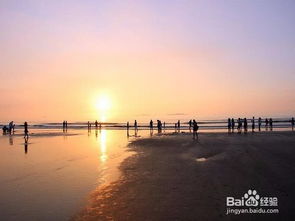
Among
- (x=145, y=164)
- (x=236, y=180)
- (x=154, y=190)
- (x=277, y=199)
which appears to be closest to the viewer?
(x=277, y=199)

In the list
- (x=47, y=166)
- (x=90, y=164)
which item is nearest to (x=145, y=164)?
(x=90, y=164)

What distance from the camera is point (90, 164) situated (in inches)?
786

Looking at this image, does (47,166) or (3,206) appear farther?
(47,166)

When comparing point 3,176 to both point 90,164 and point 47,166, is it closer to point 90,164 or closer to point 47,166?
point 47,166

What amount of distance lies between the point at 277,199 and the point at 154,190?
13.5 feet

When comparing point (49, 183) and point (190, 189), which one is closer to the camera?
point (190, 189)

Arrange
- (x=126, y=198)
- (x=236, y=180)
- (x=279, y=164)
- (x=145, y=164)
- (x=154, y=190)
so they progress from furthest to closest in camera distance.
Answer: (x=145, y=164), (x=279, y=164), (x=236, y=180), (x=154, y=190), (x=126, y=198)

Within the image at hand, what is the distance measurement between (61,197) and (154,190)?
126 inches

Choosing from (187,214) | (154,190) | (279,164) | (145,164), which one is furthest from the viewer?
(145,164)

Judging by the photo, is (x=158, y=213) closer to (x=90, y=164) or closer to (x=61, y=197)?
(x=61, y=197)

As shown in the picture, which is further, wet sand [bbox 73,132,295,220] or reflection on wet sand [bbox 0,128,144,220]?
reflection on wet sand [bbox 0,128,144,220]

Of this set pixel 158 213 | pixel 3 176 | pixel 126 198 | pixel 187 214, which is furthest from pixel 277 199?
pixel 3 176

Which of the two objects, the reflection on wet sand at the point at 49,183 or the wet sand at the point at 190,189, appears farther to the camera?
the reflection on wet sand at the point at 49,183

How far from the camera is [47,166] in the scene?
19.4 metres
